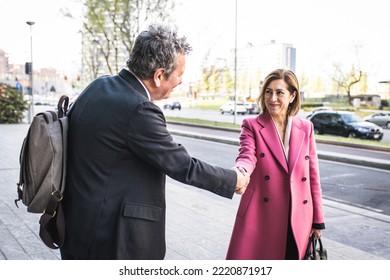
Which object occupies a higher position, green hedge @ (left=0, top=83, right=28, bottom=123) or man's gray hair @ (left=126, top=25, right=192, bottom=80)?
man's gray hair @ (left=126, top=25, right=192, bottom=80)

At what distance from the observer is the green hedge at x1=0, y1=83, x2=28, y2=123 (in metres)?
22.5

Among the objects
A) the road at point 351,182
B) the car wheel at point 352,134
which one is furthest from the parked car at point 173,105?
the road at point 351,182

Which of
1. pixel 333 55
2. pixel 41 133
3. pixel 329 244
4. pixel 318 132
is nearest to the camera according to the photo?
pixel 41 133

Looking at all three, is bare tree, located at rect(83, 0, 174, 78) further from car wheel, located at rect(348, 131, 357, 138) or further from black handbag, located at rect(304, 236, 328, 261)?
black handbag, located at rect(304, 236, 328, 261)

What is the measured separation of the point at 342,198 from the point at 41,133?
6.65 m

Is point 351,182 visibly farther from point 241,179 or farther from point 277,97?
point 241,179

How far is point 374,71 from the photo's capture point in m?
37.4

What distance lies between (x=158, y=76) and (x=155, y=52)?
0.11 metres

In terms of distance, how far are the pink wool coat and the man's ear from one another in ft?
2.72

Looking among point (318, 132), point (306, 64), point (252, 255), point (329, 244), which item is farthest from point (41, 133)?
point (306, 64)

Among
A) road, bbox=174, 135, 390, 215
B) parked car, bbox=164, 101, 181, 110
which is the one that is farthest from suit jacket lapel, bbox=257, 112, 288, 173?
parked car, bbox=164, 101, 181, 110

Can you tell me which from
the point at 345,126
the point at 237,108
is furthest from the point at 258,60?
the point at 345,126
